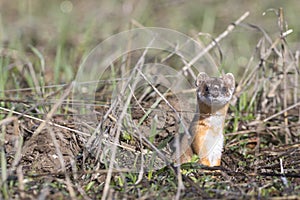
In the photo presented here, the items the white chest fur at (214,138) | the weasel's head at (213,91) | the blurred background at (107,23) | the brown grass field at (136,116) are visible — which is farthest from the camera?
the blurred background at (107,23)

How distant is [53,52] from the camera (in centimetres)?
669

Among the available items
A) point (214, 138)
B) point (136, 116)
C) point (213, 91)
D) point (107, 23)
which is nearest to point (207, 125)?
point (214, 138)

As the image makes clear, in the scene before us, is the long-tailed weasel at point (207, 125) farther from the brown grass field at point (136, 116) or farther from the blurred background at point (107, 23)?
the blurred background at point (107, 23)

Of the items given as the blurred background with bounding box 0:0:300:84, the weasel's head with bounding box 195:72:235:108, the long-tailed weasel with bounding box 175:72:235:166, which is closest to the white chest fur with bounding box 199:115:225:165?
the long-tailed weasel with bounding box 175:72:235:166

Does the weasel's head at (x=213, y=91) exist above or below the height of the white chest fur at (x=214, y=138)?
above

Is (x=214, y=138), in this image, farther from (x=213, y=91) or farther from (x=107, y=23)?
(x=107, y=23)

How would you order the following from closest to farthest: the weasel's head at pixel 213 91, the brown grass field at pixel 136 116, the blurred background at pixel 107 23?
the brown grass field at pixel 136 116 < the weasel's head at pixel 213 91 < the blurred background at pixel 107 23

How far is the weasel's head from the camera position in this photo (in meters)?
3.47

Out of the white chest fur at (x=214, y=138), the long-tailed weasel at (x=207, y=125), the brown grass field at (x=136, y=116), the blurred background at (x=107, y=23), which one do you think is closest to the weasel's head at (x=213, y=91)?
the long-tailed weasel at (x=207, y=125)

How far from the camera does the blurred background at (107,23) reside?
607 cm

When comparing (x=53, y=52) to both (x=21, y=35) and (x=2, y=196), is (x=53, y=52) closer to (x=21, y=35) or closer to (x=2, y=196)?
(x=21, y=35)

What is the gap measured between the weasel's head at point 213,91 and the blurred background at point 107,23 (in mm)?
1778

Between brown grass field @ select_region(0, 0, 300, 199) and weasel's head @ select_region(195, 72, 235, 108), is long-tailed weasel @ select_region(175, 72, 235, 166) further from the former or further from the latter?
brown grass field @ select_region(0, 0, 300, 199)

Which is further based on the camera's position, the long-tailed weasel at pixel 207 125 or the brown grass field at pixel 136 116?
the long-tailed weasel at pixel 207 125
